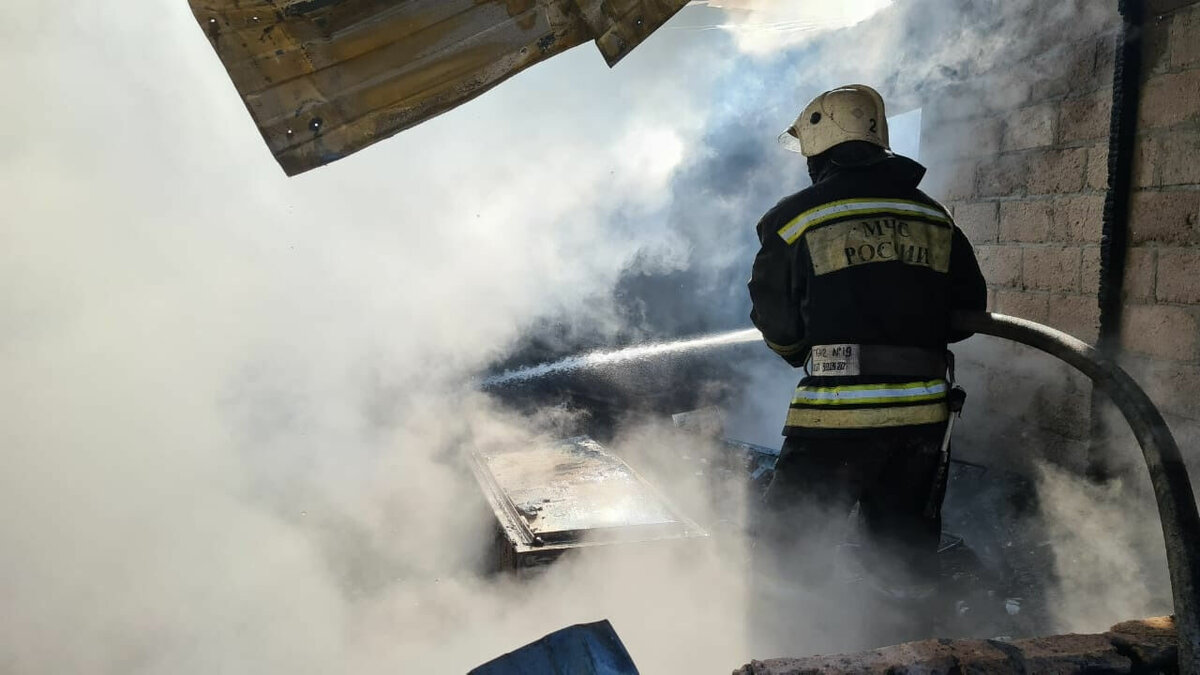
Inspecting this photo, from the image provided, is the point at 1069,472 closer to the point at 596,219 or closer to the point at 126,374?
the point at 126,374

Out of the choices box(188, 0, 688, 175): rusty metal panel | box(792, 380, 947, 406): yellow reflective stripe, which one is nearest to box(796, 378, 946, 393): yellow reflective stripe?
box(792, 380, 947, 406): yellow reflective stripe

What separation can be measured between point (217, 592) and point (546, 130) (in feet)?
24.4

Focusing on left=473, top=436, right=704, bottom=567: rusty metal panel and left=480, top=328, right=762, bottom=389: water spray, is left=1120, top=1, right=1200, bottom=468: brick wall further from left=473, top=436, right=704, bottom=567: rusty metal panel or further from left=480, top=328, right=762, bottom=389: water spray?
left=480, top=328, right=762, bottom=389: water spray

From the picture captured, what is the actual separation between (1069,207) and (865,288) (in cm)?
177

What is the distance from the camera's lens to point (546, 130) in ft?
32.3

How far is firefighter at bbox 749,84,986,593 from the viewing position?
2.75m

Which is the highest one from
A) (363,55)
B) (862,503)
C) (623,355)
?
(363,55)

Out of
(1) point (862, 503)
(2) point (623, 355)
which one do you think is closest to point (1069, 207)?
(1) point (862, 503)

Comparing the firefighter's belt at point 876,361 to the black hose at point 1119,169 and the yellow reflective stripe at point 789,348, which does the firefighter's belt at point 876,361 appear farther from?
the black hose at point 1119,169

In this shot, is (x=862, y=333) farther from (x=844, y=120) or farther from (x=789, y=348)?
(x=844, y=120)

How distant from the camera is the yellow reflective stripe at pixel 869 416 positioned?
273 cm

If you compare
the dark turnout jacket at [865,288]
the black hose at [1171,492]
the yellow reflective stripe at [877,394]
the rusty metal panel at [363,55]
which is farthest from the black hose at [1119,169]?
the rusty metal panel at [363,55]

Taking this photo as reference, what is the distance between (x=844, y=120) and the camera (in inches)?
115

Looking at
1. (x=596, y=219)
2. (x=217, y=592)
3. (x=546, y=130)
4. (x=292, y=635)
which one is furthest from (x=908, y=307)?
(x=596, y=219)
